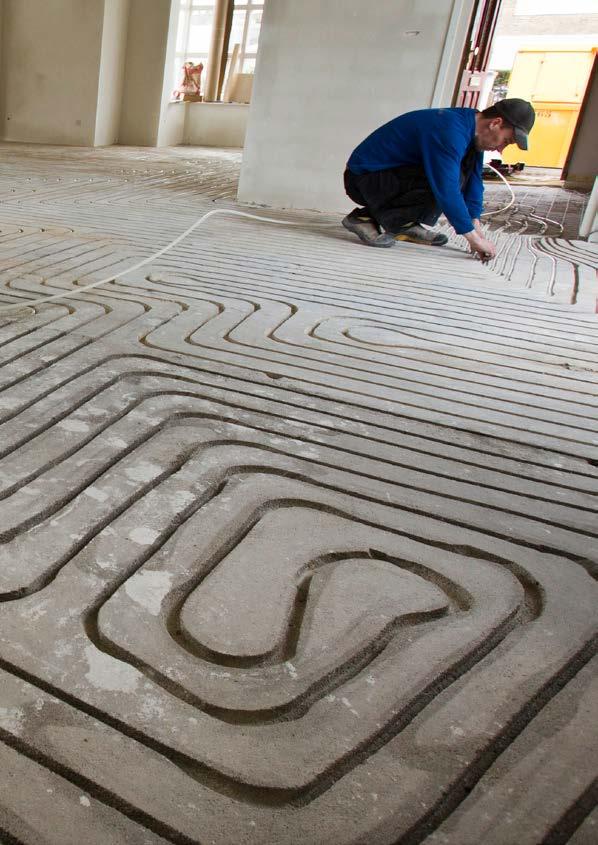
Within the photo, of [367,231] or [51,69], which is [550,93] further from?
[367,231]

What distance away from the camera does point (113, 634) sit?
1.03 m

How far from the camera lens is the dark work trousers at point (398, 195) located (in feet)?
14.3

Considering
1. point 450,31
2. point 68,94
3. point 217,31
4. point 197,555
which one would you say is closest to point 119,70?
point 68,94

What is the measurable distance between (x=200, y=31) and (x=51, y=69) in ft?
11.9

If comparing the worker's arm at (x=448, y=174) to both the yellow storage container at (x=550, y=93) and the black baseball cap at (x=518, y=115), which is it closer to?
the black baseball cap at (x=518, y=115)

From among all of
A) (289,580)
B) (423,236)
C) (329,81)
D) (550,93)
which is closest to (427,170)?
(423,236)

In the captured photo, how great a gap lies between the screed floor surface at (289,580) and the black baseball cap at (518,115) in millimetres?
1697

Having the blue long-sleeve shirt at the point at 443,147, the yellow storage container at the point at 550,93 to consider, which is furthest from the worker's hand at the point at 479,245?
the yellow storage container at the point at 550,93

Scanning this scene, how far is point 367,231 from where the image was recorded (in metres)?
4.50

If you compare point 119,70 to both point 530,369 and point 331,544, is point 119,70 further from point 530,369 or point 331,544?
point 331,544

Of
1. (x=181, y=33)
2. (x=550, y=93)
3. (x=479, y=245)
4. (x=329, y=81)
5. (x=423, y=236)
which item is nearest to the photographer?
(x=479, y=245)

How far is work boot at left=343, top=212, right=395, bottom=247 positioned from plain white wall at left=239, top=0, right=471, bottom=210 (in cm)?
104

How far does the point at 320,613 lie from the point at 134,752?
37 centimetres

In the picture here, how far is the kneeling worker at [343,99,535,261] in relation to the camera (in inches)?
153
